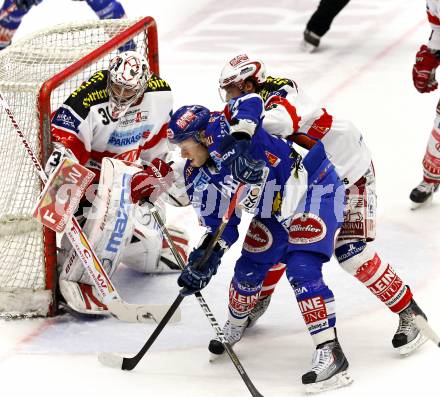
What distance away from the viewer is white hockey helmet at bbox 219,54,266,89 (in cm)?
434

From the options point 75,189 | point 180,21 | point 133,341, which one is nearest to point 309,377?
point 133,341

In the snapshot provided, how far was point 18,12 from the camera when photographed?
7.20m

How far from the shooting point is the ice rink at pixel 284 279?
439cm

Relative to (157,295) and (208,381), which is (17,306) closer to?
(157,295)

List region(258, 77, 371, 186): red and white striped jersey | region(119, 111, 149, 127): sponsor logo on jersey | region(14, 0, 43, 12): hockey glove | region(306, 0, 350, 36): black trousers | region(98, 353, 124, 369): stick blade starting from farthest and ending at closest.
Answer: region(306, 0, 350, 36): black trousers < region(14, 0, 43, 12): hockey glove < region(119, 111, 149, 127): sponsor logo on jersey < region(98, 353, 124, 369): stick blade < region(258, 77, 371, 186): red and white striped jersey

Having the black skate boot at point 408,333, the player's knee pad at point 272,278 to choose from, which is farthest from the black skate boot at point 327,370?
the player's knee pad at point 272,278

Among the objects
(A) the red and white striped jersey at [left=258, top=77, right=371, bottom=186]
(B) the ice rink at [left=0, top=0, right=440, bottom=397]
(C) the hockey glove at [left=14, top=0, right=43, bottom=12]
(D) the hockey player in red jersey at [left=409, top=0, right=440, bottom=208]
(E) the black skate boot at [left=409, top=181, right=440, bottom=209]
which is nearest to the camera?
(A) the red and white striped jersey at [left=258, top=77, right=371, bottom=186]

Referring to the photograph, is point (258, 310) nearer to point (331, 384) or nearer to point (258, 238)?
point (258, 238)

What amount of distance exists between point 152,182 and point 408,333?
106 centimetres

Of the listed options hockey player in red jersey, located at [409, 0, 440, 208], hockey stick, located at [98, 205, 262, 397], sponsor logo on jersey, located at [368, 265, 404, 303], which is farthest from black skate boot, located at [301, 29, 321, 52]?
sponsor logo on jersey, located at [368, 265, 404, 303]

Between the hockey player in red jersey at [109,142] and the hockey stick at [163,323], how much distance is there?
45 centimetres

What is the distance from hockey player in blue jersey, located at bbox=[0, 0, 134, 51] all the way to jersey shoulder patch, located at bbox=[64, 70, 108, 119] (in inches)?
92.9

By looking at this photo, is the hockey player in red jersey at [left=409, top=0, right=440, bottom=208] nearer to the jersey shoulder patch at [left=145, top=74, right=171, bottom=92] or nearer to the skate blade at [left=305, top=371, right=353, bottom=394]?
the jersey shoulder patch at [left=145, top=74, right=171, bottom=92]

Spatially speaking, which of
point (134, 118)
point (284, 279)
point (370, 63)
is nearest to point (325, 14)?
point (370, 63)
